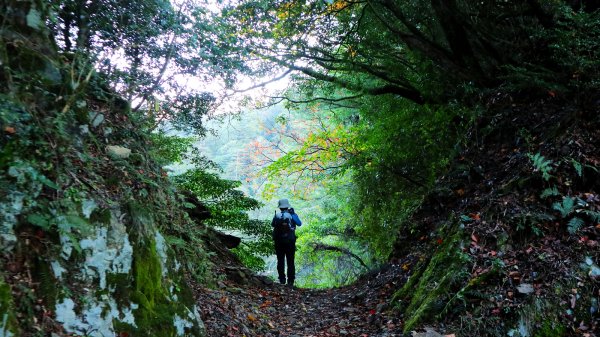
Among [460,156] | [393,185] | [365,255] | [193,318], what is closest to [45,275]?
[193,318]

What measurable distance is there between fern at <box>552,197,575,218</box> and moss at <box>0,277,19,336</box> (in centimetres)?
512

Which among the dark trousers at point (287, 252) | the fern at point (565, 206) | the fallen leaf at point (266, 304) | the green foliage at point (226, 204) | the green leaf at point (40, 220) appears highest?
the green foliage at point (226, 204)

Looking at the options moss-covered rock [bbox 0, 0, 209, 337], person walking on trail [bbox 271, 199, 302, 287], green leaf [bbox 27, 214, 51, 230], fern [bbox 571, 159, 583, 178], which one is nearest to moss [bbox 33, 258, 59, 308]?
moss-covered rock [bbox 0, 0, 209, 337]

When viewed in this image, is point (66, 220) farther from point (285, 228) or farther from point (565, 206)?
point (285, 228)

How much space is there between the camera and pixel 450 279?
4.49m

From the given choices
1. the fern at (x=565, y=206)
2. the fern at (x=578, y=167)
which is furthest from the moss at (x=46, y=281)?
the fern at (x=578, y=167)

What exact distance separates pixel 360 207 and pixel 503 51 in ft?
20.3

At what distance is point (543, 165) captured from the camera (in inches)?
186

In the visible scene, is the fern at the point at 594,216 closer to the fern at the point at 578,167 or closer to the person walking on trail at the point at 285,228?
the fern at the point at 578,167

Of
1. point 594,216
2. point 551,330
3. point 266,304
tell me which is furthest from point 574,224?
point 266,304

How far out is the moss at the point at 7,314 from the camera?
2.24m

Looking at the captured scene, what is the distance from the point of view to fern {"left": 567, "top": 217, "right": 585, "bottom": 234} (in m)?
4.15

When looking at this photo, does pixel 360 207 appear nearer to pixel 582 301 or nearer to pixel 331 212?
pixel 331 212

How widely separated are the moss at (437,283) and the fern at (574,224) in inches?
43.0
